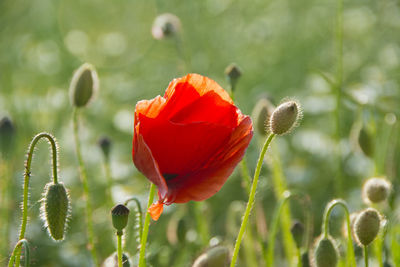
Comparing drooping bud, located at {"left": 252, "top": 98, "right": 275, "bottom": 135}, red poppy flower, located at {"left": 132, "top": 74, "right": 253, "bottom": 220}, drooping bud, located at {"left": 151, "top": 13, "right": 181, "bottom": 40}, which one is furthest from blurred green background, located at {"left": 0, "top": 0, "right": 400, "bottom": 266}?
red poppy flower, located at {"left": 132, "top": 74, "right": 253, "bottom": 220}

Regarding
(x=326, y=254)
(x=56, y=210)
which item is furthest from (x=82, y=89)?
(x=326, y=254)

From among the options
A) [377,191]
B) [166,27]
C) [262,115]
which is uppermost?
[166,27]

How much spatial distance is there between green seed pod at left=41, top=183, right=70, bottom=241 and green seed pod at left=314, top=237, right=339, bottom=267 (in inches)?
18.1

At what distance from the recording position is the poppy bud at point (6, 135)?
149cm

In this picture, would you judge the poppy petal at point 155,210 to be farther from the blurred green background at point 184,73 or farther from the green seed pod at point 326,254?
the blurred green background at point 184,73

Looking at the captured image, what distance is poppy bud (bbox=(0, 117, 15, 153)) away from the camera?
1493mm

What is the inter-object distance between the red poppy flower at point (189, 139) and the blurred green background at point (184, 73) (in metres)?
0.83

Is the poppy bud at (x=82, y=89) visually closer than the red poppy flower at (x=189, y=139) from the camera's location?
No

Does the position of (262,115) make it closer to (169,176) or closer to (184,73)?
(169,176)

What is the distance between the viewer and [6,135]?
150 centimetres

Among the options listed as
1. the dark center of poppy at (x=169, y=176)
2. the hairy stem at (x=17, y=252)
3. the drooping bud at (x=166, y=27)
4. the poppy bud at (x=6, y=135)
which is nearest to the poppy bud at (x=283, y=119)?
the dark center of poppy at (x=169, y=176)

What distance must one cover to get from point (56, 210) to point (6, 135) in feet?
1.45

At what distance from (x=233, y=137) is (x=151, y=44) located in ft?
9.86

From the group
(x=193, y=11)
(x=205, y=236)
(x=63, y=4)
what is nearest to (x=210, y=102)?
(x=205, y=236)
